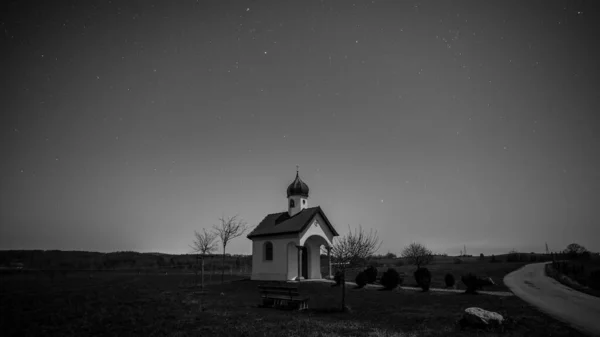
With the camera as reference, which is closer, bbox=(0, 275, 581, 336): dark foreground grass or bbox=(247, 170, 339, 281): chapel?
bbox=(0, 275, 581, 336): dark foreground grass

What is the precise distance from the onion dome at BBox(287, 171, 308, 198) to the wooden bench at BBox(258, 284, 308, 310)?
1575 centimetres

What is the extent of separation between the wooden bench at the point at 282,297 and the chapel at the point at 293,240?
11051mm

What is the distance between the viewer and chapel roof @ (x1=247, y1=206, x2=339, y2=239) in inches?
1136

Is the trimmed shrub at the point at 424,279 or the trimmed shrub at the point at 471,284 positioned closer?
the trimmed shrub at the point at 471,284

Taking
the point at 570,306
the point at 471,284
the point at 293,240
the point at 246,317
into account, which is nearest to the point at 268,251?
the point at 293,240

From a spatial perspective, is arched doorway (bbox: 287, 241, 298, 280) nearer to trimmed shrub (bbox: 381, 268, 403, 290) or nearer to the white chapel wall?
the white chapel wall

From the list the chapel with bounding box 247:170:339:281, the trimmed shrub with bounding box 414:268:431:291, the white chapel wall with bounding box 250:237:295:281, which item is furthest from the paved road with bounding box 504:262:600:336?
the white chapel wall with bounding box 250:237:295:281

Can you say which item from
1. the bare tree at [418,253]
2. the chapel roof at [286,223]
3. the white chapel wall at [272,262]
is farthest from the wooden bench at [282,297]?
the bare tree at [418,253]

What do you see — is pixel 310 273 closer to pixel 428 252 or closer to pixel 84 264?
pixel 428 252

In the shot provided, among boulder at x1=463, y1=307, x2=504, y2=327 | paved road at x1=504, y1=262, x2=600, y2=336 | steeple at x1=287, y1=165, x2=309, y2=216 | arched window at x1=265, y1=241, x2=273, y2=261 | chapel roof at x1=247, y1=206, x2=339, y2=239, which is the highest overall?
steeple at x1=287, y1=165, x2=309, y2=216

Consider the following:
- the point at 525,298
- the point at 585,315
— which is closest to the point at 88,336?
the point at 585,315

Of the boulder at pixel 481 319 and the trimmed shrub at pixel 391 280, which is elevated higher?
the boulder at pixel 481 319

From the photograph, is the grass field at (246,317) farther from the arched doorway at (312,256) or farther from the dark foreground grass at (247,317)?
the arched doorway at (312,256)

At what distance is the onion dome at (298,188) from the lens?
32.5 meters
